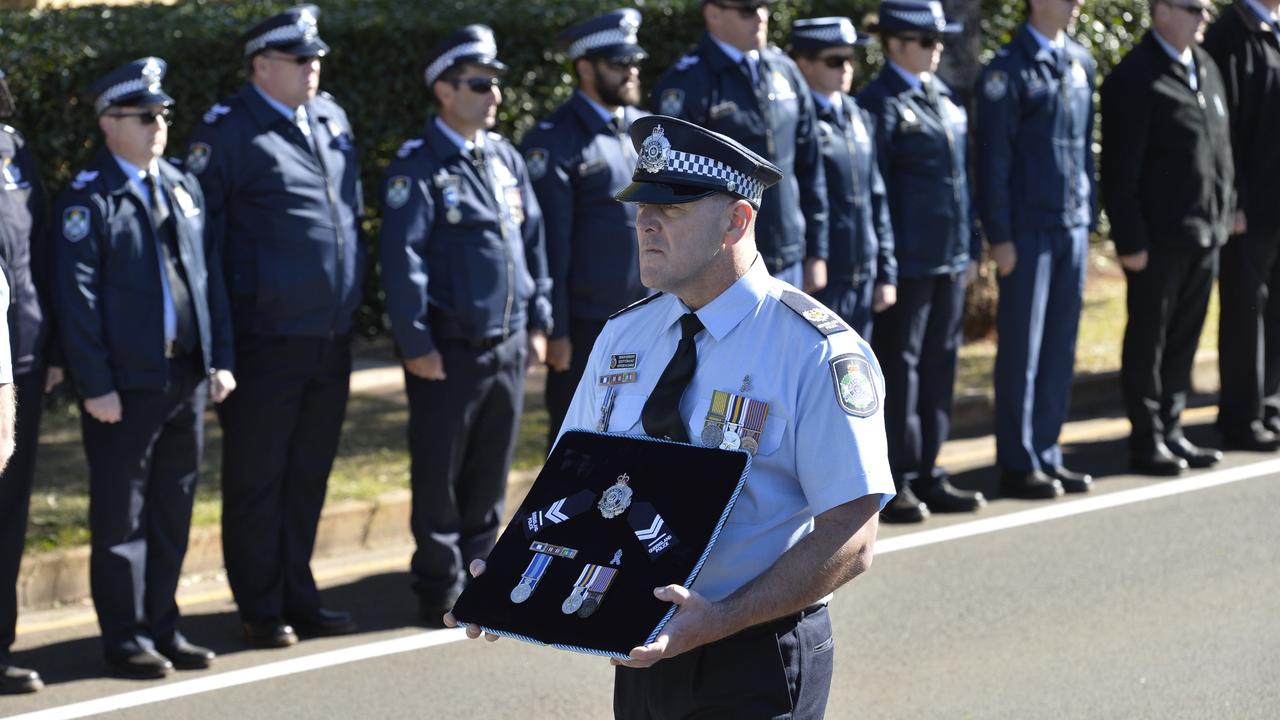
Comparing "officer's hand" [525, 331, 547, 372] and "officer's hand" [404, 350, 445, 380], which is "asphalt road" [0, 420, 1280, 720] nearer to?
"officer's hand" [404, 350, 445, 380]

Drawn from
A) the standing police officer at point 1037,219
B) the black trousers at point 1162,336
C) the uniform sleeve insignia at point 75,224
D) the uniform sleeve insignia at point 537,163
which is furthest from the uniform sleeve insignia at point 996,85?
the uniform sleeve insignia at point 75,224

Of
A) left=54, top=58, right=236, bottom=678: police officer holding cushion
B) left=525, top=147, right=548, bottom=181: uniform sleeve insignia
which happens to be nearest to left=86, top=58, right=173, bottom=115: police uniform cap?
left=54, top=58, right=236, bottom=678: police officer holding cushion

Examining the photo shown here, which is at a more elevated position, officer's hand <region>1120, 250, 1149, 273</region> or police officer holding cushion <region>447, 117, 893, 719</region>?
police officer holding cushion <region>447, 117, 893, 719</region>

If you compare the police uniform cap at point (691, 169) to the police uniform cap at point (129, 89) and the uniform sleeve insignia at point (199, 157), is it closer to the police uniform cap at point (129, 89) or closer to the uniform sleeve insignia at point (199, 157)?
the police uniform cap at point (129, 89)

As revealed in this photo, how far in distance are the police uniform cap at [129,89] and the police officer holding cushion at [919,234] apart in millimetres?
3596

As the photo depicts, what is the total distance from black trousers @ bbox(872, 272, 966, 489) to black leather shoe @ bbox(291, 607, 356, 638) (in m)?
2.86

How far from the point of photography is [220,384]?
637 cm

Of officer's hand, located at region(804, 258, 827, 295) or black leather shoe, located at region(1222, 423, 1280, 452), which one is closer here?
officer's hand, located at region(804, 258, 827, 295)

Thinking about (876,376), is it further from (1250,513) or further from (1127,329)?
(1127,329)

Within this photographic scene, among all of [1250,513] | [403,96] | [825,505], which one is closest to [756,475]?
[825,505]

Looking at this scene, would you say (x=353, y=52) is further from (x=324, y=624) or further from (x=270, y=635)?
(x=270, y=635)

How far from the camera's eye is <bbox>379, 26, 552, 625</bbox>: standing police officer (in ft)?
22.1

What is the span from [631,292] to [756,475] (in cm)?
425

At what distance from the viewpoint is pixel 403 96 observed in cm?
1082
